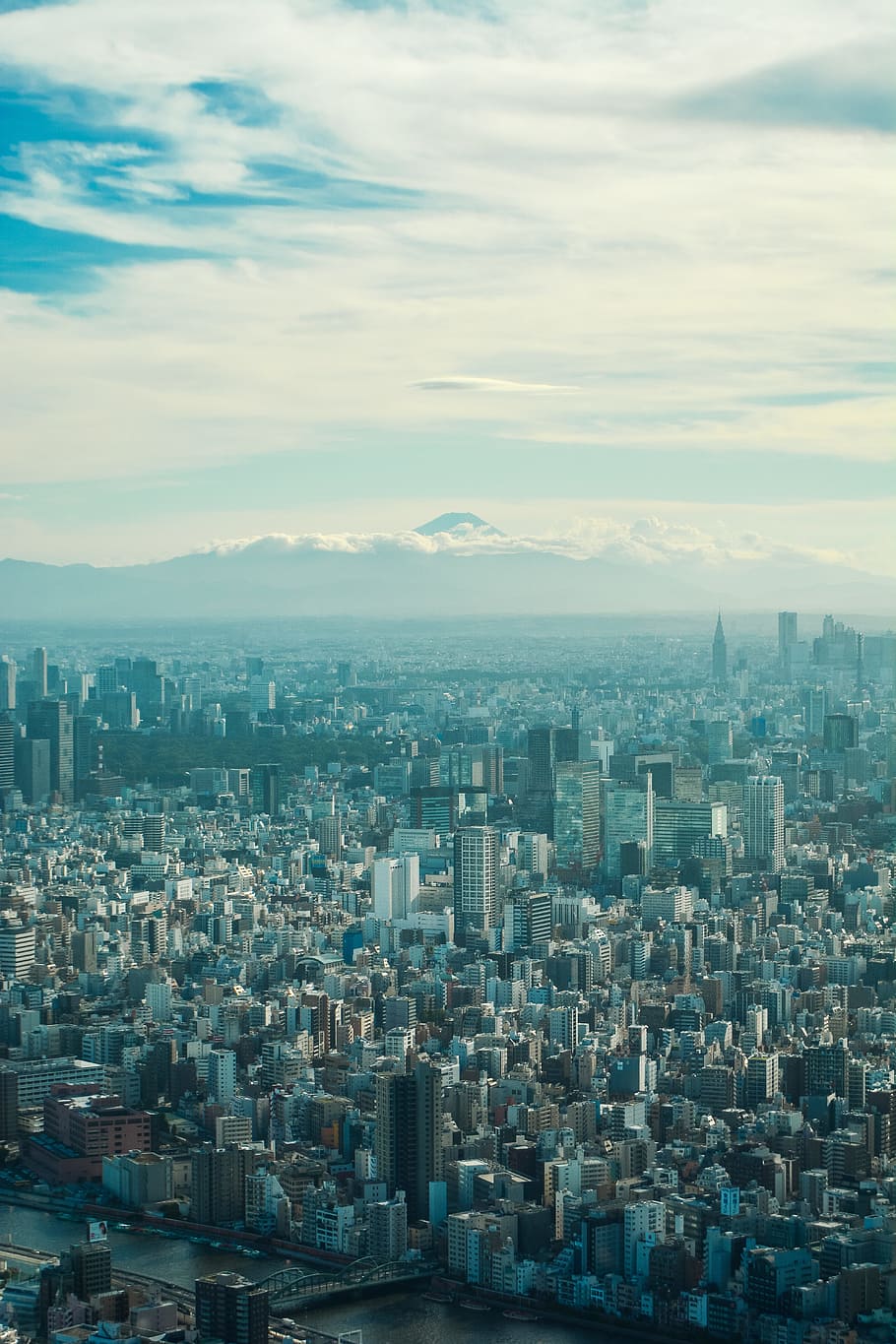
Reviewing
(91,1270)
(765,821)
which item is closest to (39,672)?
(765,821)

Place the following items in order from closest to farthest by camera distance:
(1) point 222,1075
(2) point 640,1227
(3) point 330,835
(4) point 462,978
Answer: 1. (2) point 640,1227
2. (1) point 222,1075
3. (4) point 462,978
4. (3) point 330,835

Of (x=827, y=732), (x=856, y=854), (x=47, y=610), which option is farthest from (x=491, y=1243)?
(x=47, y=610)

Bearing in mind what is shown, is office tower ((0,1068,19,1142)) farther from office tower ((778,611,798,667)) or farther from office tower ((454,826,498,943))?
office tower ((778,611,798,667))

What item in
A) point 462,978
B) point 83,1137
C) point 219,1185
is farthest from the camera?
point 462,978

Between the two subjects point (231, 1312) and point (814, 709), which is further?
point (814, 709)

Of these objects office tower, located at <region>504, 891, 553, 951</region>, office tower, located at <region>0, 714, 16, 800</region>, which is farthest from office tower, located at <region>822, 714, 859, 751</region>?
office tower, located at <region>0, 714, 16, 800</region>

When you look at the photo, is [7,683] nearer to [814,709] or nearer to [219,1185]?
[814,709]

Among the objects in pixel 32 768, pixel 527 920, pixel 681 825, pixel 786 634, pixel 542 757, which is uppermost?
pixel 786 634
